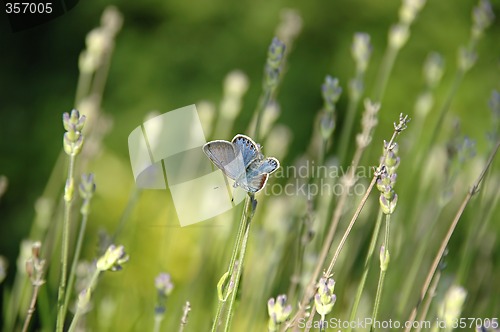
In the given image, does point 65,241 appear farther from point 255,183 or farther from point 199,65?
point 199,65

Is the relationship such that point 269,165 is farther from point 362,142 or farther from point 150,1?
point 150,1

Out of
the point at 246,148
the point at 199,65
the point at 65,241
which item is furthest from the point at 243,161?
the point at 199,65

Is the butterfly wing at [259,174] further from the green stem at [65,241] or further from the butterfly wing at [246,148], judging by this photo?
the green stem at [65,241]

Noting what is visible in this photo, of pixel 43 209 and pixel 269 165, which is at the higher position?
pixel 43 209

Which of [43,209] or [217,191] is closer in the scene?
[43,209]

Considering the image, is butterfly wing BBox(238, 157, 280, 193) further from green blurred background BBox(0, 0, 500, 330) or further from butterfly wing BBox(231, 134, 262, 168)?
green blurred background BBox(0, 0, 500, 330)

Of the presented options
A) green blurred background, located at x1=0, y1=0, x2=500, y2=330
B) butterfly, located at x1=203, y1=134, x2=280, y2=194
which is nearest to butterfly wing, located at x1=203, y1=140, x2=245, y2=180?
butterfly, located at x1=203, y1=134, x2=280, y2=194

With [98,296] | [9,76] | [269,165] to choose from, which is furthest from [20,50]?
[269,165]
